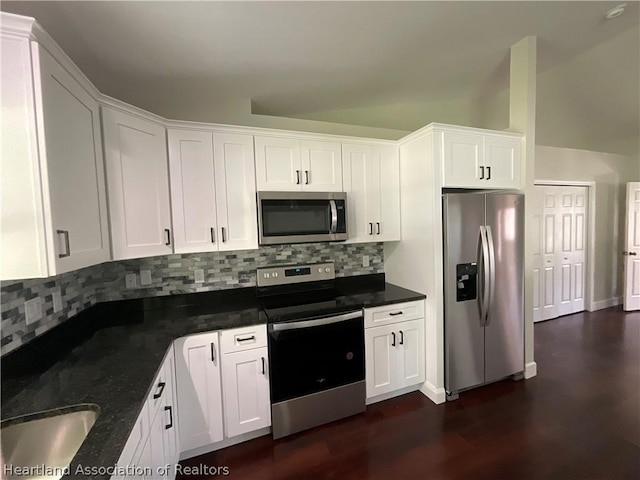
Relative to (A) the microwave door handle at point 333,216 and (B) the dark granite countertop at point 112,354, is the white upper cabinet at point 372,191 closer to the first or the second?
(A) the microwave door handle at point 333,216

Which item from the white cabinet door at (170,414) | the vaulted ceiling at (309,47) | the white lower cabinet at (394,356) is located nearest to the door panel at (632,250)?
the vaulted ceiling at (309,47)

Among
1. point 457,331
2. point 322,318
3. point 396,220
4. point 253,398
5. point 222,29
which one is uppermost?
point 222,29

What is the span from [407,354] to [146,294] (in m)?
2.16

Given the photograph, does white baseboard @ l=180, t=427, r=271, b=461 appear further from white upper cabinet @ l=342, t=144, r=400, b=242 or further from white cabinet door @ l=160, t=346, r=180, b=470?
white upper cabinet @ l=342, t=144, r=400, b=242

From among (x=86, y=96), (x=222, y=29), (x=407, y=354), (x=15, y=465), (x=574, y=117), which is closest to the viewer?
(x=15, y=465)

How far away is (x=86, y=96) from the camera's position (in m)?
1.43

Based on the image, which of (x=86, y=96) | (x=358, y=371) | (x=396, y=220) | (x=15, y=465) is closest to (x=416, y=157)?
(x=396, y=220)

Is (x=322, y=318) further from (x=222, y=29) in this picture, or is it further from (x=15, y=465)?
(x=222, y=29)

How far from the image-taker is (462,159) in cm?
225

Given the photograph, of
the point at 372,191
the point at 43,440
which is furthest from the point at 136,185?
the point at 372,191

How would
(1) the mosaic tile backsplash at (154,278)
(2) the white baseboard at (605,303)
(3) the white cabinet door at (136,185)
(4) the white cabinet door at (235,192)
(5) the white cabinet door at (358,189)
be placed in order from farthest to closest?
(2) the white baseboard at (605,303), (5) the white cabinet door at (358,189), (4) the white cabinet door at (235,192), (3) the white cabinet door at (136,185), (1) the mosaic tile backsplash at (154,278)

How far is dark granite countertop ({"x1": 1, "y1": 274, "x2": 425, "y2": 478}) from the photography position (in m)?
0.99

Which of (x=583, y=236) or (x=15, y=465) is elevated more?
(x=583, y=236)

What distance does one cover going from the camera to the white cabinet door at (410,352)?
2316mm
